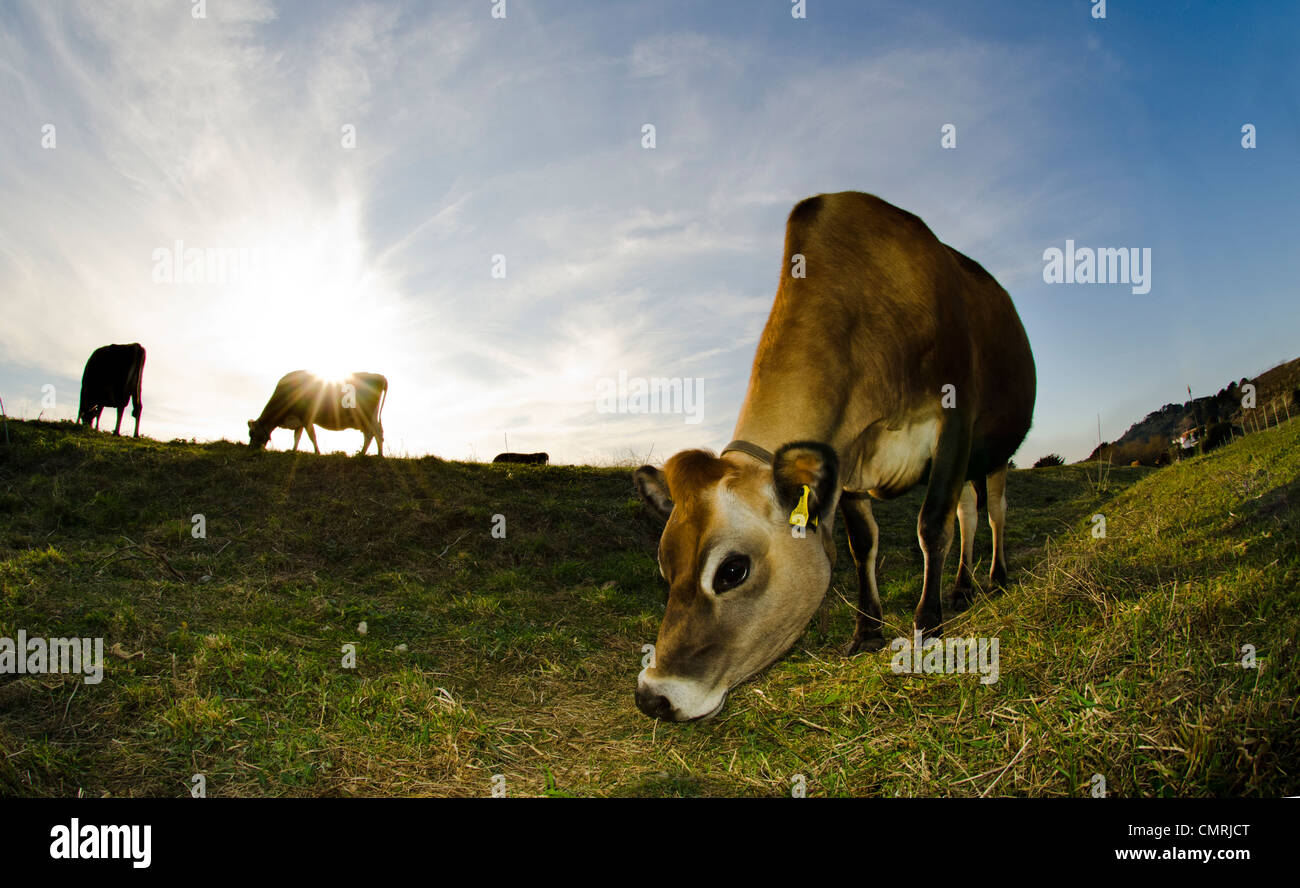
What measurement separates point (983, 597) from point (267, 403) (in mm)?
18157

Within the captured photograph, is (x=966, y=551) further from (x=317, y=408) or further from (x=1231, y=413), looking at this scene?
(x=1231, y=413)

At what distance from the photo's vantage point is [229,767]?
3396 millimetres

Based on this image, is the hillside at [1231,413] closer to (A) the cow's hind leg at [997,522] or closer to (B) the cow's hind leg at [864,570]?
(A) the cow's hind leg at [997,522]

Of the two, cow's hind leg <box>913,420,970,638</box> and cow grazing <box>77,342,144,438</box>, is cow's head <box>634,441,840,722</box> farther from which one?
cow grazing <box>77,342,144,438</box>

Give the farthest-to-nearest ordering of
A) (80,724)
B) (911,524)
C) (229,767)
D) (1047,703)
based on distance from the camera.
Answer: (911,524), (80,724), (229,767), (1047,703)

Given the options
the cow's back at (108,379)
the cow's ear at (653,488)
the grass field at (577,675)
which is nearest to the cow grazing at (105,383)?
the cow's back at (108,379)

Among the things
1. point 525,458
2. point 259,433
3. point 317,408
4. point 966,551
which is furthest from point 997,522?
point 259,433

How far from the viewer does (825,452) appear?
3.83m

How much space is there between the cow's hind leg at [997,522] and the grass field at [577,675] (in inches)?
26.2

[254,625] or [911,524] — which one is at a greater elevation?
[911,524]

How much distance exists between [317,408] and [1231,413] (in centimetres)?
2451

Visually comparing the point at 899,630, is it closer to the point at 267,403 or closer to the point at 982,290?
the point at 982,290

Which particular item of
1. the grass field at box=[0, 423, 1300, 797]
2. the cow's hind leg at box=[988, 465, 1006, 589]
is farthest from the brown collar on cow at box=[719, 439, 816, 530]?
the cow's hind leg at box=[988, 465, 1006, 589]
